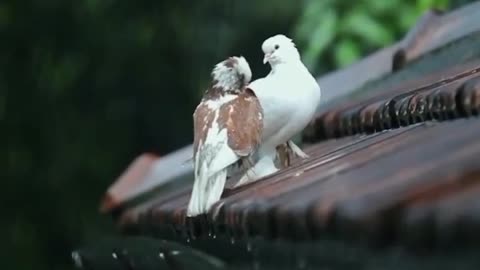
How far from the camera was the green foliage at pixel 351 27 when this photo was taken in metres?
4.48

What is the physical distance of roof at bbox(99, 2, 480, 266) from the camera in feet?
2.28

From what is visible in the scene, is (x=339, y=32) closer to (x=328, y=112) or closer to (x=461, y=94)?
(x=328, y=112)

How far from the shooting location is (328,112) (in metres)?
1.85

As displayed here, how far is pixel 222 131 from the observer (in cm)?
133

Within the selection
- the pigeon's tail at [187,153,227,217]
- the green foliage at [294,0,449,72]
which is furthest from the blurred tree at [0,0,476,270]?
the pigeon's tail at [187,153,227,217]

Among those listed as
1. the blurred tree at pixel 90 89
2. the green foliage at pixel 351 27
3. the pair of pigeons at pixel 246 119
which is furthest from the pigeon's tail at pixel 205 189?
the blurred tree at pixel 90 89

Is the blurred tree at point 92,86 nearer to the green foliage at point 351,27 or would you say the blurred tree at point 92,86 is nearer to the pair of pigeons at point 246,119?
the green foliage at point 351,27

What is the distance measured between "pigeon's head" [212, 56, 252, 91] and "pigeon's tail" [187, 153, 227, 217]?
138 mm

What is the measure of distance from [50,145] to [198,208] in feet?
12.2

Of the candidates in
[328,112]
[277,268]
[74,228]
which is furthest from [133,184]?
[74,228]

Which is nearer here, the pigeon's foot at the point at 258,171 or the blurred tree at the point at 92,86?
the pigeon's foot at the point at 258,171

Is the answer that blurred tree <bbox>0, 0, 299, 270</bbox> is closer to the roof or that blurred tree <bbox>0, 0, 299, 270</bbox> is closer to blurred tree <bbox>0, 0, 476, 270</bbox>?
blurred tree <bbox>0, 0, 476, 270</bbox>

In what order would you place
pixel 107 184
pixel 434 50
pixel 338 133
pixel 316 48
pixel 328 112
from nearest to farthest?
pixel 338 133, pixel 328 112, pixel 434 50, pixel 316 48, pixel 107 184

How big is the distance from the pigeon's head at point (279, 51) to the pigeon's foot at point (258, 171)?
4.6 inches
